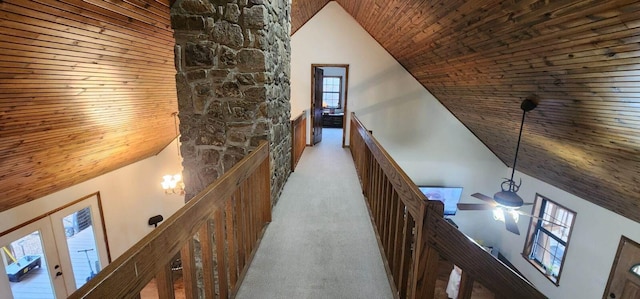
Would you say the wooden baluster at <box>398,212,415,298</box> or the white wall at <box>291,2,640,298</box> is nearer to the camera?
the wooden baluster at <box>398,212,415,298</box>

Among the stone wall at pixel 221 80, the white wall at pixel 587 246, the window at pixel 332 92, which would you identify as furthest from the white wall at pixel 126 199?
the white wall at pixel 587 246

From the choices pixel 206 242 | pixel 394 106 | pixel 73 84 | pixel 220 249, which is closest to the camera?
pixel 206 242

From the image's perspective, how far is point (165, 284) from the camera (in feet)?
3.23

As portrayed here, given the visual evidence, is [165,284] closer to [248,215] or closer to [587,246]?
[248,215]

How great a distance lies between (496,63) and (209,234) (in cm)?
367

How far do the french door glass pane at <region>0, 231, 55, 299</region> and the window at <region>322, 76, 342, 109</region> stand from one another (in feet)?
28.0

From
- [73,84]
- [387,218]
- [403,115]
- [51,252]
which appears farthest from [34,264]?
[403,115]

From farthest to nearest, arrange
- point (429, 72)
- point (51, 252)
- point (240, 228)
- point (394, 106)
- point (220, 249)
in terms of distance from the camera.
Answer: point (394, 106) → point (429, 72) → point (51, 252) → point (240, 228) → point (220, 249)

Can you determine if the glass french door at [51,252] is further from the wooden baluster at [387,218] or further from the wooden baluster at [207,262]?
the wooden baluster at [387,218]

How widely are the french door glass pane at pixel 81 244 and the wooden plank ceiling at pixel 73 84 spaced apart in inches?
28.9

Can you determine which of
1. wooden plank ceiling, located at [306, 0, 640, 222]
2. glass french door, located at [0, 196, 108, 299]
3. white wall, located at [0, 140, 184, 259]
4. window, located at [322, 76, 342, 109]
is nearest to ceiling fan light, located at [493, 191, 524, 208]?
wooden plank ceiling, located at [306, 0, 640, 222]

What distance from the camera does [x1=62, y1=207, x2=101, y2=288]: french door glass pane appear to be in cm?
473

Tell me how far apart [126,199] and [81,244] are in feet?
3.35

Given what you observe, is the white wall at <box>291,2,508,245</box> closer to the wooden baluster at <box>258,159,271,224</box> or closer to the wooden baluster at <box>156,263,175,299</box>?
the wooden baluster at <box>258,159,271,224</box>
